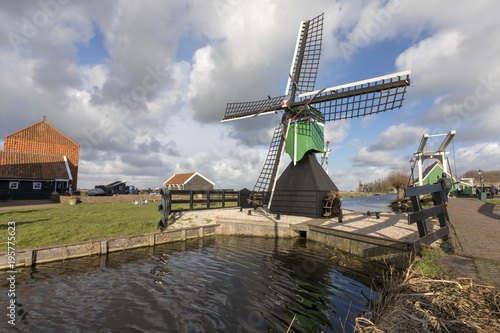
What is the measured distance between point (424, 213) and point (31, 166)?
3962cm

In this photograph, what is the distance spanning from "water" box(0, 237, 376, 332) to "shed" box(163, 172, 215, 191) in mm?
34550

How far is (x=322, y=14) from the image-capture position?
17594 mm

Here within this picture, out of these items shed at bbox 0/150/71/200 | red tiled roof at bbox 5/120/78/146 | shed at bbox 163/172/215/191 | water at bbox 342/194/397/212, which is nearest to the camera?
water at bbox 342/194/397/212

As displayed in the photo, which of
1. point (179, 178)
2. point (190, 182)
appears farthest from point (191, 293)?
point (179, 178)

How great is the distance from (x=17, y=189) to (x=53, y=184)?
3.47m

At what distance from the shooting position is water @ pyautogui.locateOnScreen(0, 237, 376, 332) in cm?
438

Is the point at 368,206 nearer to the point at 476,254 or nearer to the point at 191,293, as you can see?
the point at 476,254

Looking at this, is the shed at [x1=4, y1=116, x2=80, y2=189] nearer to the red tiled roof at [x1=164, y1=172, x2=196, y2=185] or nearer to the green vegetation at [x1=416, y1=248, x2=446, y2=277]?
the red tiled roof at [x1=164, y1=172, x2=196, y2=185]

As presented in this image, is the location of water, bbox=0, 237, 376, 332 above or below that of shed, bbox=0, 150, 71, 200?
below

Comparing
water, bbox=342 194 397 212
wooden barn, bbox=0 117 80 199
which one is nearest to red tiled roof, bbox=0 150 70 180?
wooden barn, bbox=0 117 80 199

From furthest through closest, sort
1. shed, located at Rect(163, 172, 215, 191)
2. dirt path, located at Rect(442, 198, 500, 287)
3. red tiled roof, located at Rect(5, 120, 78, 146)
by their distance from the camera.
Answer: shed, located at Rect(163, 172, 215, 191) < red tiled roof, located at Rect(5, 120, 78, 146) < dirt path, located at Rect(442, 198, 500, 287)

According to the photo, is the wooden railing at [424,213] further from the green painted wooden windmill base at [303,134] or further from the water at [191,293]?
the green painted wooden windmill base at [303,134]

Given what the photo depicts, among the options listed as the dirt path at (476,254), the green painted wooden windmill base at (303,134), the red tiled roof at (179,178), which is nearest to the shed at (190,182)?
the red tiled roof at (179,178)

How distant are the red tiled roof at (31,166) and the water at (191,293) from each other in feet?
95.3
